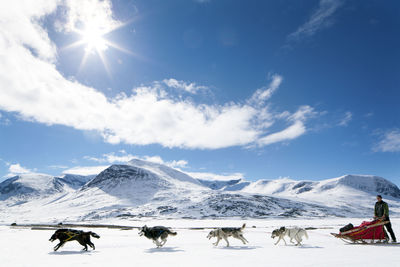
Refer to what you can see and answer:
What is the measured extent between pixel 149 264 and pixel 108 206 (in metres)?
211

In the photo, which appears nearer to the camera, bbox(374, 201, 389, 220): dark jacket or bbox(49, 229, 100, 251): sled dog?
bbox(49, 229, 100, 251): sled dog

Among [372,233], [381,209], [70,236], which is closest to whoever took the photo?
[70,236]

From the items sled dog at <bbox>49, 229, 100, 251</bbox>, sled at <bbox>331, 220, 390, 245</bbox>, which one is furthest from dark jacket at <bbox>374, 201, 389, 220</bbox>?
sled dog at <bbox>49, 229, 100, 251</bbox>

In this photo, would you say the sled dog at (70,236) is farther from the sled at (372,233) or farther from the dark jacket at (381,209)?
the dark jacket at (381,209)

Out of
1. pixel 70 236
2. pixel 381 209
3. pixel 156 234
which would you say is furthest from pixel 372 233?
pixel 70 236

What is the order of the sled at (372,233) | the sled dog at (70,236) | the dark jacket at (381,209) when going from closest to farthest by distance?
the sled dog at (70,236) < the sled at (372,233) < the dark jacket at (381,209)

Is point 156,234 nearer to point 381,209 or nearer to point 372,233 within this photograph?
point 372,233

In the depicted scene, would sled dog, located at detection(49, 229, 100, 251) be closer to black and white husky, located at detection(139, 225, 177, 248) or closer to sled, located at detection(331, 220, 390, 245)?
black and white husky, located at detection(139, 225, 177, 248)

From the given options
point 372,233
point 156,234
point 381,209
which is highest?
point 381,209

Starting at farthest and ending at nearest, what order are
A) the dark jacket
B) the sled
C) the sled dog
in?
the dark jacket → the sled → the sled dog

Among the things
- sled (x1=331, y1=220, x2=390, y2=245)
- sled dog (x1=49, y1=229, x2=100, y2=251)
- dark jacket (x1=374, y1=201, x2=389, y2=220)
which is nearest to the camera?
sled dog (x1=49, y1=229, x2=100, y2=251)

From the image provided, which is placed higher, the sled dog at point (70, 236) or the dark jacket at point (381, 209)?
the dark jacket at point (381, 209)

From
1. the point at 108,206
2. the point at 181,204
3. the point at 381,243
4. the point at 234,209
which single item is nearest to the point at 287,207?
the point at 234,209

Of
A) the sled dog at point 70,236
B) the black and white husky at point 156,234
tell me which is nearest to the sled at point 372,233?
the black and white husky at point 156,234
